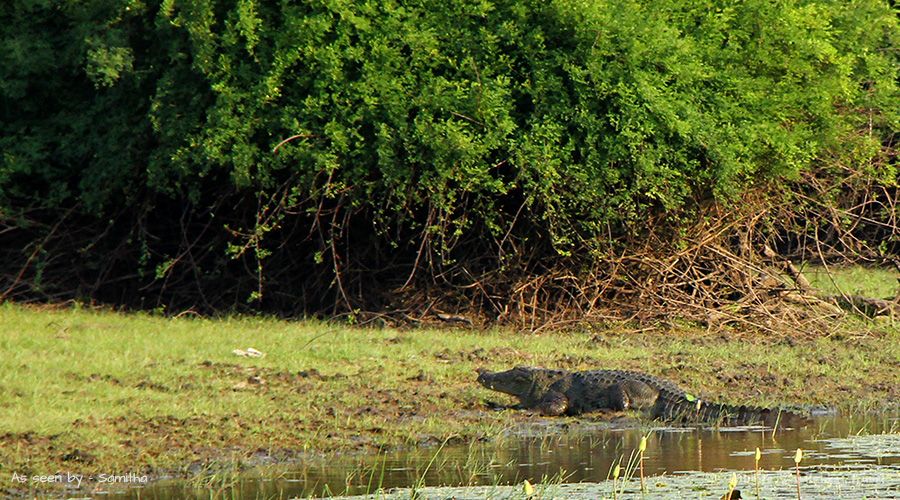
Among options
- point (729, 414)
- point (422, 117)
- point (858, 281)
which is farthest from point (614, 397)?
point (858, 281)

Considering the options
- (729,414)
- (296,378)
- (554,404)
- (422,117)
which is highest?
(422,117)

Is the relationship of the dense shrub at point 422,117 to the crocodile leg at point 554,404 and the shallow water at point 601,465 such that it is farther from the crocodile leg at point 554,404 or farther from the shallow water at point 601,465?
the shallow water at point 601,465

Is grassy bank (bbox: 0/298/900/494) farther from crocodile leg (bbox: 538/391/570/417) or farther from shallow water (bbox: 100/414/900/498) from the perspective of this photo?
shallow water (bbox: 100/414/900/498)

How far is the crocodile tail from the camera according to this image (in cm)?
834

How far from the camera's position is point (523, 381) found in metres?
8.91

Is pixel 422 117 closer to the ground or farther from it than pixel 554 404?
farther from it

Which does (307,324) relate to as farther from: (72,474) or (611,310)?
(72,474)

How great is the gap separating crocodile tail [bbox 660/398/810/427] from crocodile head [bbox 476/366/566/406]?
85 cm

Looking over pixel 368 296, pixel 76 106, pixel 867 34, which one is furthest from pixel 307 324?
pixel 867 34

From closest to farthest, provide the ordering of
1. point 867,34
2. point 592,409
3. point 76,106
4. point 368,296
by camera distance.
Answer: point 592,409, point 368,296, point 76,106, point 867,34

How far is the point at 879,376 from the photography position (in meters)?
10.1

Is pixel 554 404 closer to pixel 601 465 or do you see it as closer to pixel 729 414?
pixel 729 414

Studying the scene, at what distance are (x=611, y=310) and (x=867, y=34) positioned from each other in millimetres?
4905

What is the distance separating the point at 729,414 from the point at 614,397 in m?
0.78
